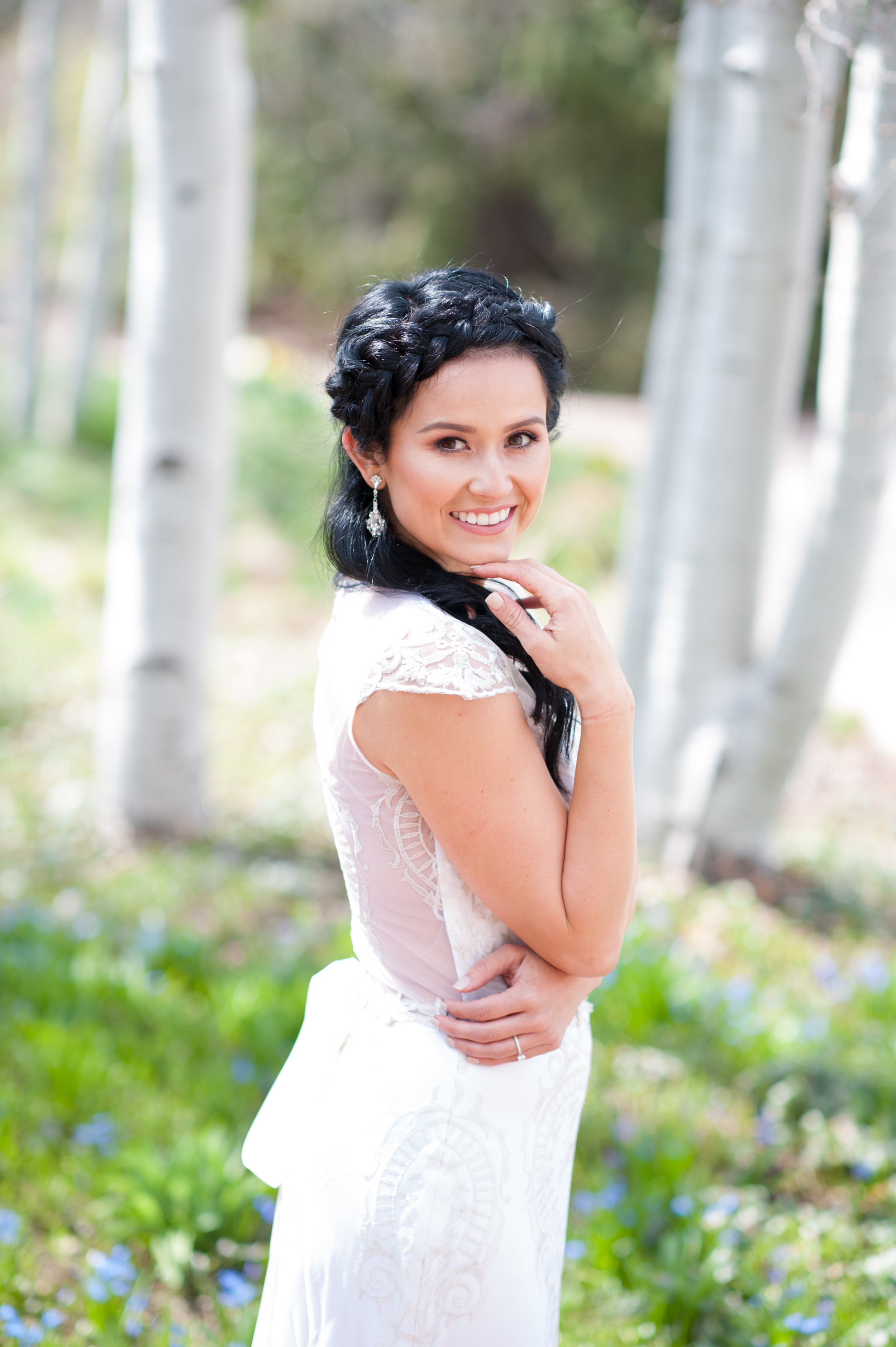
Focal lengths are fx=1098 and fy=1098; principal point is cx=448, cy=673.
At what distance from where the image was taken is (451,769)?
50.4 inches

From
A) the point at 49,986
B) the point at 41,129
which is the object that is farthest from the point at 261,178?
the point at 49,986

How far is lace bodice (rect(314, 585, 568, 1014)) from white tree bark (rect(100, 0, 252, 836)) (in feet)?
9.74

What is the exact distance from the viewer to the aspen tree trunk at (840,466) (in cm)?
325

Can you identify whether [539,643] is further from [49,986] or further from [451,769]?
[49,986]

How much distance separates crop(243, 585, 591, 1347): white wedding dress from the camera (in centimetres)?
135

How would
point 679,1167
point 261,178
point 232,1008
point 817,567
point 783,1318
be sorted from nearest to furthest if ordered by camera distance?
point 783,1318, point 679,1167, point 232,1008, point 817,567, point 261,178

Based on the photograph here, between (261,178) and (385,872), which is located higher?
(261,178)

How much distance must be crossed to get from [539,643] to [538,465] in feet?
0.82

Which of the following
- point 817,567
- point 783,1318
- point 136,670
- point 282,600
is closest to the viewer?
point 783,1318

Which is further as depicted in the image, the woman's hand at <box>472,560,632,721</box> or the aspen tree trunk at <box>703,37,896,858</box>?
the aspen tree trunk at <box>703,37,896,858</box>

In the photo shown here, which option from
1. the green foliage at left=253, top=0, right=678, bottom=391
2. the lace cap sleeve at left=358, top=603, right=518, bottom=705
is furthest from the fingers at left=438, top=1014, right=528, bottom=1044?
the green foliage at left=253, top=0, right=678, bottom=391

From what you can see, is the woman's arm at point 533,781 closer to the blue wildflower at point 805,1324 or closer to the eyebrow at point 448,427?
the eyebrow at point 448,427

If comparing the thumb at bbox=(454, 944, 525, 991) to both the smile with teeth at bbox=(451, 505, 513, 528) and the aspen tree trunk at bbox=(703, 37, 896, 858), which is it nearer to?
the smile with teeth at bbox=(451, 505, 513, 528)

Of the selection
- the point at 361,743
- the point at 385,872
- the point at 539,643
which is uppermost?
the point at 539,643
